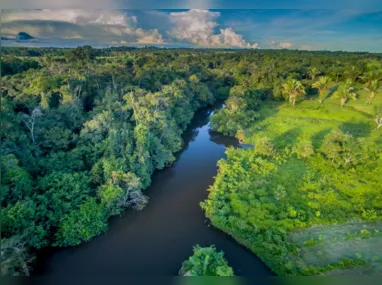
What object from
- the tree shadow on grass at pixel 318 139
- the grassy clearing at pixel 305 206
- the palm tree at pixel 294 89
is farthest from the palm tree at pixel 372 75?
the palm tree at pixel 294 89

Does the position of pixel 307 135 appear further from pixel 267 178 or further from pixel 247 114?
pixel 267 178

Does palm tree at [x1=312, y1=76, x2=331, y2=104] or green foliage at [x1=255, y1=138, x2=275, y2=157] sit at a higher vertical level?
palm tree at [x1=312, y1=76, x2=331, y2=104]

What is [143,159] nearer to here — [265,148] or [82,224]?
[82,224]

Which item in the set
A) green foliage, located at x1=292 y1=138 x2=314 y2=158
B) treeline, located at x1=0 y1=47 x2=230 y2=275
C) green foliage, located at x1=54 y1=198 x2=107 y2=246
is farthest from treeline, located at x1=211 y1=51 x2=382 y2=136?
green foliage, located at x1=54 y1=198 x2=107 y2=246

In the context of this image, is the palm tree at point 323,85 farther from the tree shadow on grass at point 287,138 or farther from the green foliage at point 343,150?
the green foliage at point 343,150

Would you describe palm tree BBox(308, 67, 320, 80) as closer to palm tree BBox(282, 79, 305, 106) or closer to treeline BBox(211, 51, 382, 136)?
treeline BBox(211, 51, 382, 136)

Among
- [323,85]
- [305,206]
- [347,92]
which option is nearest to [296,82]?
[323,85]

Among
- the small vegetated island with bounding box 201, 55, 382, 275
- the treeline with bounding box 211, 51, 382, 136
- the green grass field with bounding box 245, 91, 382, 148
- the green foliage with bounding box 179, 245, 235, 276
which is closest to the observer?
the green foliage with bounding box 179, 245, 235, 276
